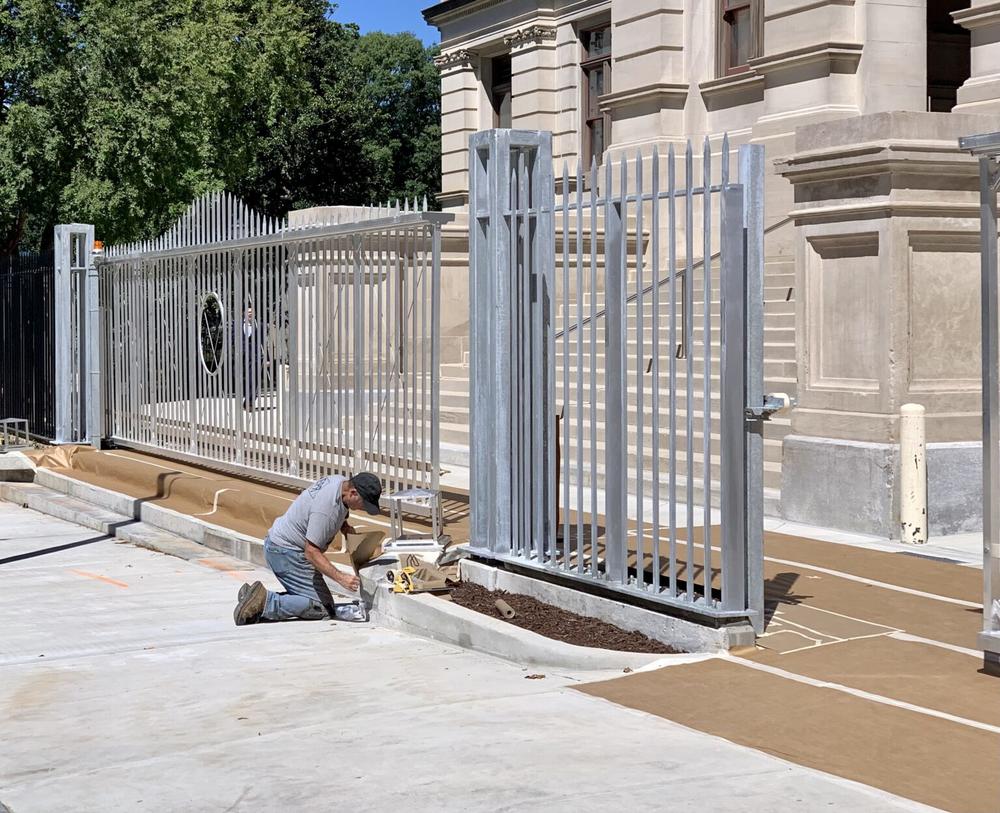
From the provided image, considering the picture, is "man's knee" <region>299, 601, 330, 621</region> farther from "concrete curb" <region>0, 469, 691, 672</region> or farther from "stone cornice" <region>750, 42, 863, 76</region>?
"stone cornice" <region>750, 42, 863, 76</region>

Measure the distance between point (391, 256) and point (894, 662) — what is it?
6.07m

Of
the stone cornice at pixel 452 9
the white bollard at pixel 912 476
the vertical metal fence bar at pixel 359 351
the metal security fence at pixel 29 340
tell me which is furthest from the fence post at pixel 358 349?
the stone cornice at pixel 452 9

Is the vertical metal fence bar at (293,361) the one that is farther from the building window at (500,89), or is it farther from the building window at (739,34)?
the building window at (500,89)

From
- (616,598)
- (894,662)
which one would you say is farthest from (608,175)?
(894,662)

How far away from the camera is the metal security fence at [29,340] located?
20.0 m

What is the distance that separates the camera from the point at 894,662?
7.48 m

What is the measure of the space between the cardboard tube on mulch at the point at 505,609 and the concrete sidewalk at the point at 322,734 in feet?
1.59

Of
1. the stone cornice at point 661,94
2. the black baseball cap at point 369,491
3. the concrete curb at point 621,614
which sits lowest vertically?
the concrete curb at point 621,614

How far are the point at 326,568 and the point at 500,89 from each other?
2472 centimetres

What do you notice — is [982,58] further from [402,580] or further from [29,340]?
[29,340]

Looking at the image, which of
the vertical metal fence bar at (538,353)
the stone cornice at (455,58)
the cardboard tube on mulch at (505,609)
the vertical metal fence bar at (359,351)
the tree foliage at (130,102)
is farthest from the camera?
the stone cornice at (455,58)

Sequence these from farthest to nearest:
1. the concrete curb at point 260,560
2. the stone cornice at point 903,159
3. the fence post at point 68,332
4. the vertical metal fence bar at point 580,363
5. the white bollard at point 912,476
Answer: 1. the fence post at point 68,332
2. the stone cornice at point 903,159
3. the white bollard at point 912,476
4. the vertical metal fence bar at point 580,363
5. the concrete curb at point 260,560

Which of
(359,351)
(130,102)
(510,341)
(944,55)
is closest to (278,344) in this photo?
(359,351)

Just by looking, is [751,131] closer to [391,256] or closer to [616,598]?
[391,256]
